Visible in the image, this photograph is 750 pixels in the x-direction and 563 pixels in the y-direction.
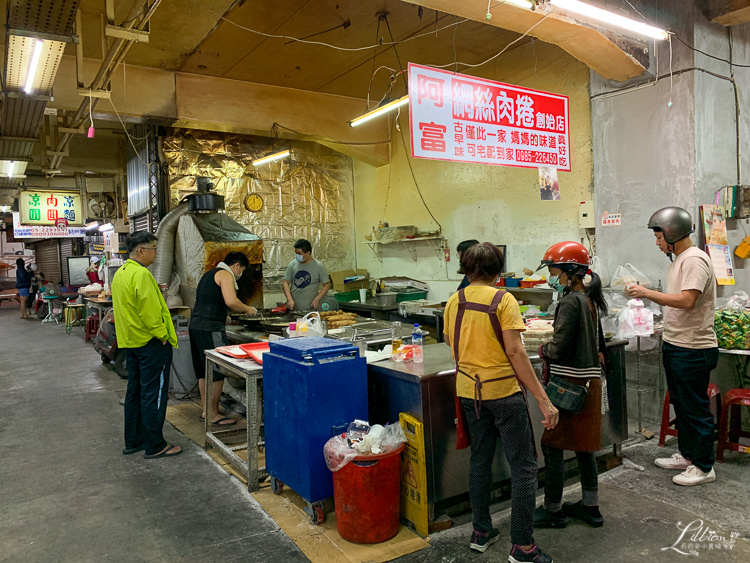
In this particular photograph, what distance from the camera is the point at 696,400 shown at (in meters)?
3.41

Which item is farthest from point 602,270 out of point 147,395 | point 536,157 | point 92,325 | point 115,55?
point 92,325

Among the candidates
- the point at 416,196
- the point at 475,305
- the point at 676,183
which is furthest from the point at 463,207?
the point at 475,305

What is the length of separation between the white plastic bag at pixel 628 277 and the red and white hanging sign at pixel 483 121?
1211mm

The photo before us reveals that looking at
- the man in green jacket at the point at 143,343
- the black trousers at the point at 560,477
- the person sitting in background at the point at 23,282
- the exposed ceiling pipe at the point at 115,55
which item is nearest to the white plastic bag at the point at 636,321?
the black trousers at the point at 560,477

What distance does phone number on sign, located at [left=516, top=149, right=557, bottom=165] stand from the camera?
4.12 metres

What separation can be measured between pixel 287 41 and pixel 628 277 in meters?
4.76

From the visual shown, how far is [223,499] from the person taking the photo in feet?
11.1

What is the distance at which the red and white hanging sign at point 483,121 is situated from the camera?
356cm

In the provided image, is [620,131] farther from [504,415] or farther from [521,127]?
[504,415]

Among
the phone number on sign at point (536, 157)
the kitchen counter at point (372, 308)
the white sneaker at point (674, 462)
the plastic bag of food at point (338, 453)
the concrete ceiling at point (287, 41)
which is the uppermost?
the concrete ceiling at point (287, 41)

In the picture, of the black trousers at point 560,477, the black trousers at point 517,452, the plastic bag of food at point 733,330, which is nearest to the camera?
the black trousers at point 517,452

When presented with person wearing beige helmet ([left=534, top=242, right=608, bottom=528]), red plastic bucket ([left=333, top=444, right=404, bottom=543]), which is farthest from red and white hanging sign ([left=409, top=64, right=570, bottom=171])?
red plastic bucket ([left=333, top=444, right=404, bottom=543])

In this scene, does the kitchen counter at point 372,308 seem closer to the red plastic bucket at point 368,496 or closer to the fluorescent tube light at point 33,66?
the red plastic bucket at point 368,496

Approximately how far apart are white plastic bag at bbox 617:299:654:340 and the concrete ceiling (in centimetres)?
362
